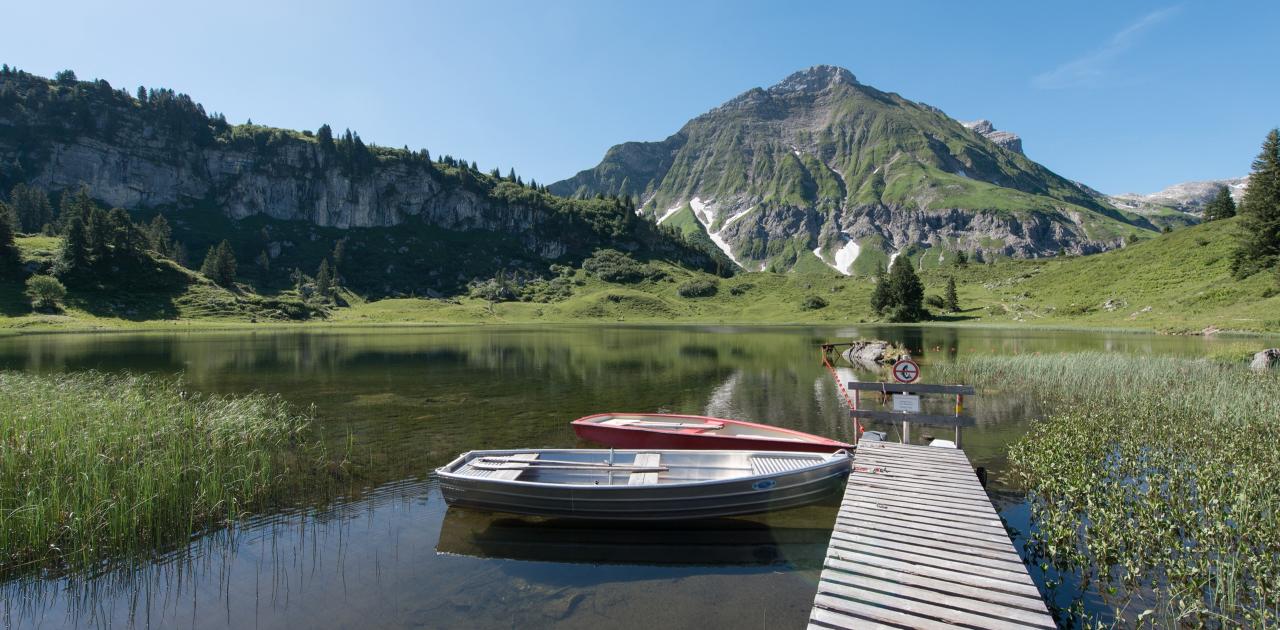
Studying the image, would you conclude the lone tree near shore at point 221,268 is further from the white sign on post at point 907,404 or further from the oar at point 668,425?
the white sign on post at point 907,404

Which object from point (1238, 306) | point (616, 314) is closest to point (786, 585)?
point (1238, 306)

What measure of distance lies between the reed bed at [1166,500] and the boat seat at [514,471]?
12.6 metres

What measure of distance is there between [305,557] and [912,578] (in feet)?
42.5

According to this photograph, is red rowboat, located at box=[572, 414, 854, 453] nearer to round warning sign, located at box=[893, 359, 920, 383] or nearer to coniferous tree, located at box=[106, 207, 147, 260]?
round warning sign, located at box=[893, 359, 920, 383]

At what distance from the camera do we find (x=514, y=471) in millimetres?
16250

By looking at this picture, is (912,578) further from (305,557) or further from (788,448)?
(305,557)

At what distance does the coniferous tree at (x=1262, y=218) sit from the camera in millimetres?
80125

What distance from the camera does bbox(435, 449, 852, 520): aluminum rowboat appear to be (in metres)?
14.1

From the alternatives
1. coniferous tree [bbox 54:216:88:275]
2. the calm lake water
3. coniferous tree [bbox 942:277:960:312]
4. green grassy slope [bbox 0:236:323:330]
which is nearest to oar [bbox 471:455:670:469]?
the calm lake water

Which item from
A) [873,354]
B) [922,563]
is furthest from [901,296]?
[922,563]

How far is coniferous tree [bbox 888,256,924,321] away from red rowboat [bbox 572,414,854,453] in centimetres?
13107

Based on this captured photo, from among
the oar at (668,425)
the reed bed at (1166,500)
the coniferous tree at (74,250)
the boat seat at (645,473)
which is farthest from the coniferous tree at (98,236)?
the reed bed at (1166,500)

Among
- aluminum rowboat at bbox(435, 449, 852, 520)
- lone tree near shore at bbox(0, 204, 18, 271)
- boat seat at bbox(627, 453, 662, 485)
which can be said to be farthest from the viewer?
lone tree near shore at bbox(0, 204, 18, 271)

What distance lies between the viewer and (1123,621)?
922 centimetres
